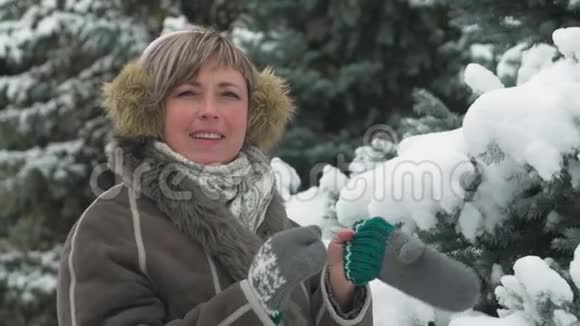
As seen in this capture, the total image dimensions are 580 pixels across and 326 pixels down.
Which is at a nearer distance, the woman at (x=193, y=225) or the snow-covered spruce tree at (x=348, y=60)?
the woman at (x=193, y=225)

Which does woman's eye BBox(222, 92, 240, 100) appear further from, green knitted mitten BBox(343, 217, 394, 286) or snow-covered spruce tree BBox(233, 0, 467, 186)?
snow-covered spruce tree BBox(233, 0, 467, 186)

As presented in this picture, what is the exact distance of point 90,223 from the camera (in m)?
1.75

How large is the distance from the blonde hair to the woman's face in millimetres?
16

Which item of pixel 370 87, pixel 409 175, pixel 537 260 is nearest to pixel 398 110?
pixel 370 87

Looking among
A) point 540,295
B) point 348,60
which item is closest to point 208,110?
point 540,295

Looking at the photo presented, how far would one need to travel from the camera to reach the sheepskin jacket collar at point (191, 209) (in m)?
1.79

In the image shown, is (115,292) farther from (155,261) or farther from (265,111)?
(265,111)

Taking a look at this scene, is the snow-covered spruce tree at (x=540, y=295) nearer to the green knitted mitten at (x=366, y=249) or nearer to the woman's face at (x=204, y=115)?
the green knitted mitten at (x=366, y=249)

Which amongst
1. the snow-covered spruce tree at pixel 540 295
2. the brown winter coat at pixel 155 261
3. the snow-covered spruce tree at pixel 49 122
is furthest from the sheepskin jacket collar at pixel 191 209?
the snow-covered spruce tree at pixel 49 122

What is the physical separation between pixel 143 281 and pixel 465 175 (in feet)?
2.91

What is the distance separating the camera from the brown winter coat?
1658mm

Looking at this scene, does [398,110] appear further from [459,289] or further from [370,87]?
[459,289]

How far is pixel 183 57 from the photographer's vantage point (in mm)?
1842

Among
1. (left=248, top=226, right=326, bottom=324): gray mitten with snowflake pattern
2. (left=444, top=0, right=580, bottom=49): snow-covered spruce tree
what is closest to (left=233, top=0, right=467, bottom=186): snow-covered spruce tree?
(left=444, top=0, right=580, bottom=49): snow-covered spruce tree
